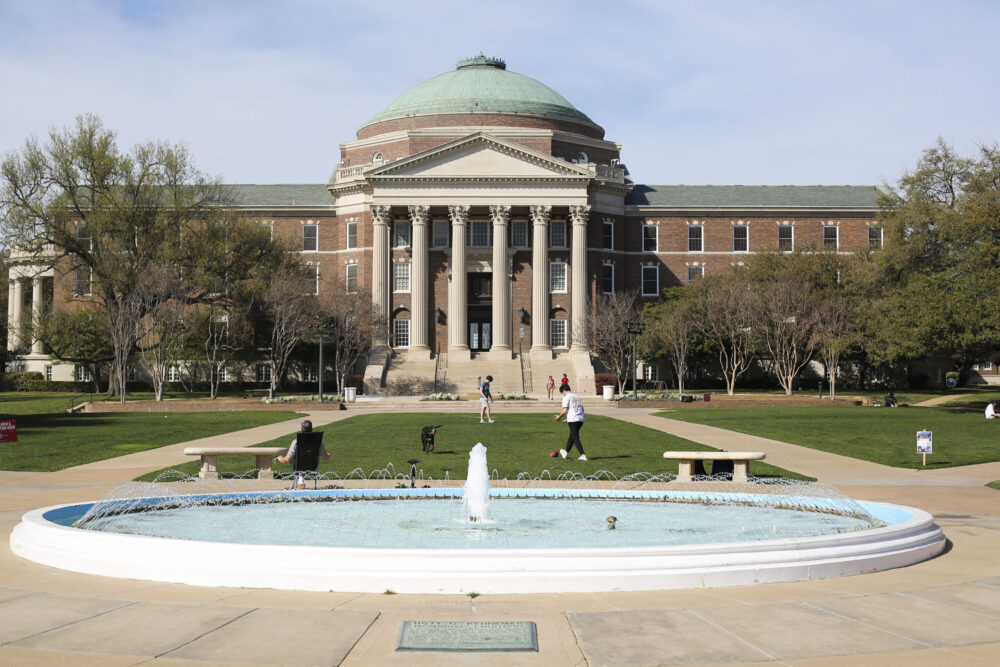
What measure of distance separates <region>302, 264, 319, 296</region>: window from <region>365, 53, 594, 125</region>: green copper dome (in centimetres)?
1403

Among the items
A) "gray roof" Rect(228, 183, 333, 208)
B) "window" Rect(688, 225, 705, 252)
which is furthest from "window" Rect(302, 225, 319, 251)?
"window" Rect(688, 225, 705, 252)

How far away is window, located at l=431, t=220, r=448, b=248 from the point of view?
7481 centimetres

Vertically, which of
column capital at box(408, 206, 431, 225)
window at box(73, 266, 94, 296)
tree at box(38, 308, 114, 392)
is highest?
column capital at box(408, 206, 431, 225)

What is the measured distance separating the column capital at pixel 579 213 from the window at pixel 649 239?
10.3 meters

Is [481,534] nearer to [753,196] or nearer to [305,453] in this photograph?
[305,453]

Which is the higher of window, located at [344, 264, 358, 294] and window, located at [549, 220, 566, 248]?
window, located at [549, 220, 566, 248]

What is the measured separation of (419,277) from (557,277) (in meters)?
10.6

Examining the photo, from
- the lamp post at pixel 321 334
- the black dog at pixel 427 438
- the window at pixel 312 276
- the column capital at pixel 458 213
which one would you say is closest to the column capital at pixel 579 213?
the column capital at pixel 458 213

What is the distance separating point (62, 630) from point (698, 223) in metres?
77.4

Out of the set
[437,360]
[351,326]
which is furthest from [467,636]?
[437,360]

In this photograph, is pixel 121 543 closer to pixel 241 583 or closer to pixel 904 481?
pixel 241 583

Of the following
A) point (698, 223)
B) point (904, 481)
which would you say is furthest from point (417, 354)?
point (904, 481)

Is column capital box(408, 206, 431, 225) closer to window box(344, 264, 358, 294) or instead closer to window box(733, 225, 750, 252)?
window box(344, 264, 358, 294)

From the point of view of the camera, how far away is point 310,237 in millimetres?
81125
